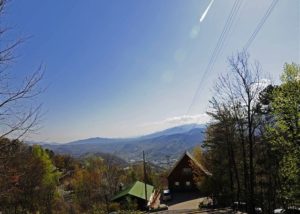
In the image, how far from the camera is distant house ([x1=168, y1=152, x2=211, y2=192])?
70.5 metres

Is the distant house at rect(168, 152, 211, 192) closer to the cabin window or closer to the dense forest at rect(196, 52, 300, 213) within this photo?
the cabin window

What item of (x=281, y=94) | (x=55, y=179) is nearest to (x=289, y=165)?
(x=281, y=94)

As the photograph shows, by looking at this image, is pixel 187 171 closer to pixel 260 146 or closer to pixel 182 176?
pixel 182 176

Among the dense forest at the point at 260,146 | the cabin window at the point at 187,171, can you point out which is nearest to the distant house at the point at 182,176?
the cabin window at the point at 187,171

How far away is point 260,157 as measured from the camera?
108 ft

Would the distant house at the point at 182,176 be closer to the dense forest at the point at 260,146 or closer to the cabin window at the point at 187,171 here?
the cabin window at the point at 187,171

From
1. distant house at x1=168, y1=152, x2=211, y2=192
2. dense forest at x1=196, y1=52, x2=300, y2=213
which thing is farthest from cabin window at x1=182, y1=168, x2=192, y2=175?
dense forest at x1=196, y1=52, x2=300, y2=213

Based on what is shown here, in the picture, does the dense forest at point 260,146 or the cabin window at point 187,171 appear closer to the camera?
the dense forest at point 260,146

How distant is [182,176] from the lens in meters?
71.2

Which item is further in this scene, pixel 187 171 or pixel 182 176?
pixel 182 176

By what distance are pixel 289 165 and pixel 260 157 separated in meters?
13.9

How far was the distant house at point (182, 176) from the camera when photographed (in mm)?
70500

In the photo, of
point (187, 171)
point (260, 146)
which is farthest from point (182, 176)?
point (260, 146)

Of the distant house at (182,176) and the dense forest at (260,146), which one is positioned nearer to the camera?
the dense forest at (260,146)
